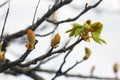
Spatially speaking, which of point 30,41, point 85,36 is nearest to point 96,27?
point 85,36

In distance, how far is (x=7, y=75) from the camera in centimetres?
348

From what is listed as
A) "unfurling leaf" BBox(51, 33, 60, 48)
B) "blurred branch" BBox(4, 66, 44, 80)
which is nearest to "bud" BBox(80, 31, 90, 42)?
"unfurling leaf" BBox(51, 33, 60, 48)

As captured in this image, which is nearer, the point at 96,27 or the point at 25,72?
the point at 96,27

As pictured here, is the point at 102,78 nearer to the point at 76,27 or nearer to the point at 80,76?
the point at 80,76

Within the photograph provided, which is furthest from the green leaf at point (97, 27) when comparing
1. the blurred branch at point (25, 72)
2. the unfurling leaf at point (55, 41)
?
the blurred branch at point (25, 72)

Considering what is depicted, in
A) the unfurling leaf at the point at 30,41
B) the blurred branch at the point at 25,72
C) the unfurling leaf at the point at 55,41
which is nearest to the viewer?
the unfurling leaf at the point at 30,41

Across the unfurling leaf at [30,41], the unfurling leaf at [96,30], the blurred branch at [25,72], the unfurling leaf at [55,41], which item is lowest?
the unfurling leaf at [30,41]

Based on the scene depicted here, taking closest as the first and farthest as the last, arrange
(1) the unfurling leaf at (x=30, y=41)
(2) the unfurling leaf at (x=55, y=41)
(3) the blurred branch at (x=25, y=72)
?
(1) the unfurling leaf at (x=30, y=41) → (2) the unfurling leaf at (x=55, y=41) → (3) the blurred branch at (x=25, y=72)

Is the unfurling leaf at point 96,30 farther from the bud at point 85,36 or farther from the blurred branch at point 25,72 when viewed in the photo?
the blurred branch at point 25,72

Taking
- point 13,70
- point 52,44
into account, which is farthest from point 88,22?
point 13,70

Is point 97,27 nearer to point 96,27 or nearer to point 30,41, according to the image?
point 96,27

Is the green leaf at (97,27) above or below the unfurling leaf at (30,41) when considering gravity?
above

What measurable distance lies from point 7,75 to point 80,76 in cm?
82

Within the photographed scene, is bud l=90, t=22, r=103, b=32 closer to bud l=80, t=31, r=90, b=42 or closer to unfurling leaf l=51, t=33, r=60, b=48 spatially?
bud l=80, t=31, r=90, b=42
